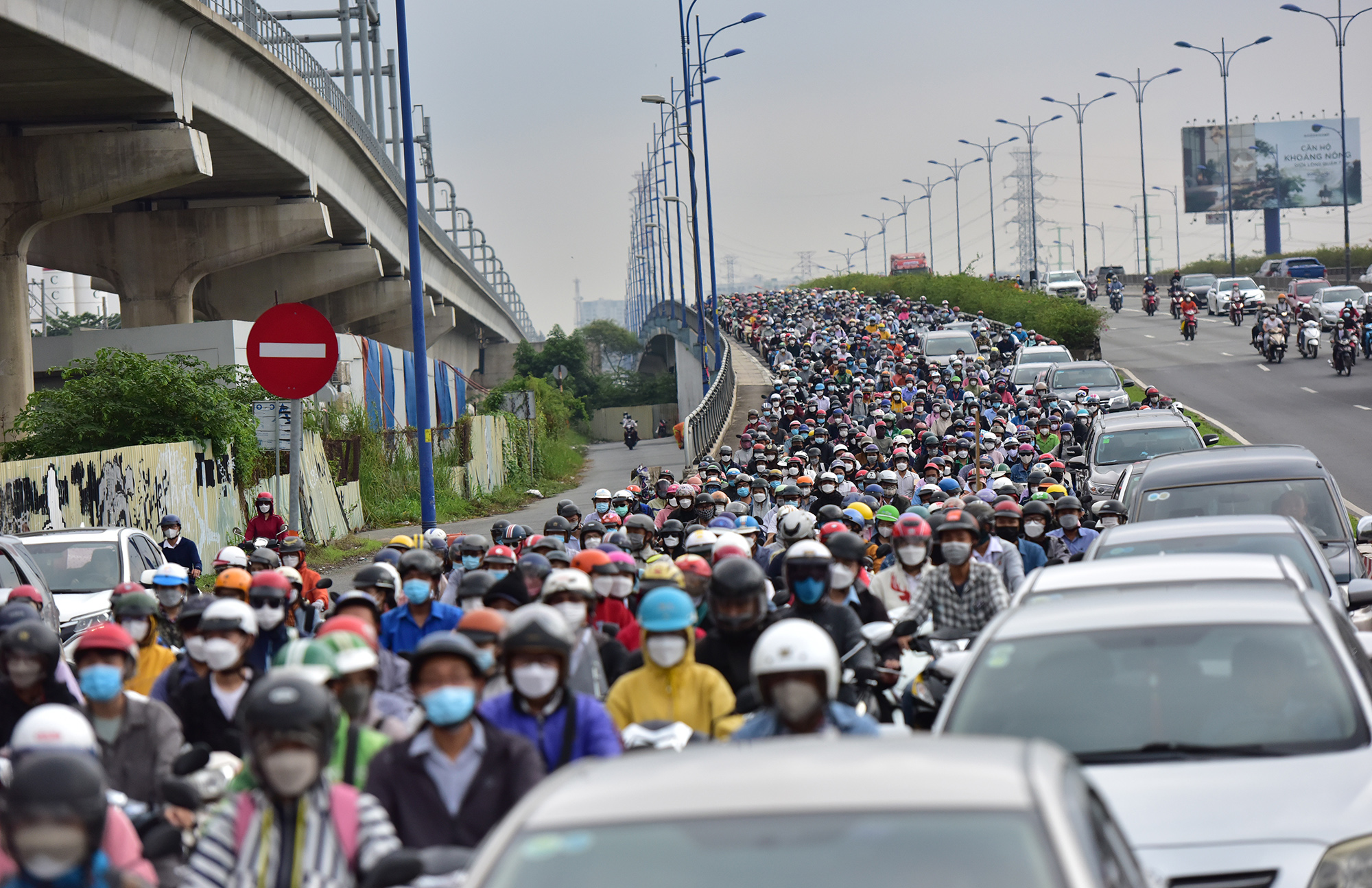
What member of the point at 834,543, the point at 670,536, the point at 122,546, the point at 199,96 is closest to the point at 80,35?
the point at 199,96

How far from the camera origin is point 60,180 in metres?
27.5

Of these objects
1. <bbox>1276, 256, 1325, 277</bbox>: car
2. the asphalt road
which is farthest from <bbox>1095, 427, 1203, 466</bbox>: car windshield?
<bbox>1276, 256, 1325, 277</bbox>: car

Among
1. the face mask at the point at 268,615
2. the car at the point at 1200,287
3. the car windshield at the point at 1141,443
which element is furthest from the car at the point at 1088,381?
the car at the point at 1200,287

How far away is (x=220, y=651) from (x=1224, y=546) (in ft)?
18.3

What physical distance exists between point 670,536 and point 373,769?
9.26 metres

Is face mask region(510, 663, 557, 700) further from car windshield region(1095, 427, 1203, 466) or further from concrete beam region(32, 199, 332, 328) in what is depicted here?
concrete beam region(32, 199, 332, 328)

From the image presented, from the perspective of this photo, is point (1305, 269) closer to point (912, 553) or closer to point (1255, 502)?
point (1255, 502)

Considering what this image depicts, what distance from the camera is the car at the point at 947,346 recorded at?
149 feet

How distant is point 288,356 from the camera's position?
1424 cm

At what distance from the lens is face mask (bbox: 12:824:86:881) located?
13.4ft

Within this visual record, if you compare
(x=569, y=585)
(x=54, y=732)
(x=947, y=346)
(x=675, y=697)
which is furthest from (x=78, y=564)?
(x=947, y=346)

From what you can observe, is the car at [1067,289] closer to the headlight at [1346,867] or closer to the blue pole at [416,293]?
the blue pole at [416,293]

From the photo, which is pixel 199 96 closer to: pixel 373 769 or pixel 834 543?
pixel 834 543

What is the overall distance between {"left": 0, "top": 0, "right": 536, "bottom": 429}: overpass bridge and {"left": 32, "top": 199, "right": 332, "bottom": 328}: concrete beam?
3 cm
